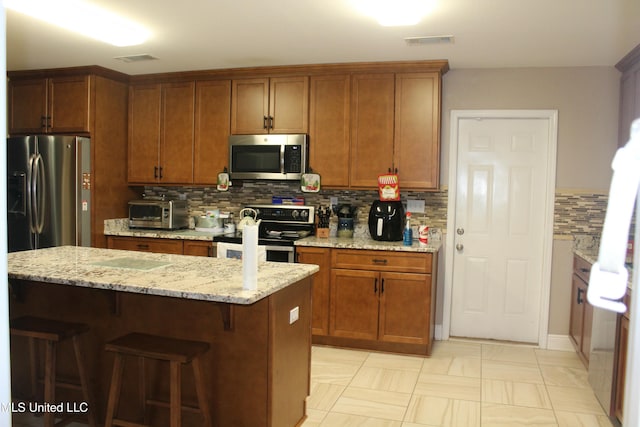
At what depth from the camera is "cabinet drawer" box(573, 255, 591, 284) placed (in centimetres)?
358

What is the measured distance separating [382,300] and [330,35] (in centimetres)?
205

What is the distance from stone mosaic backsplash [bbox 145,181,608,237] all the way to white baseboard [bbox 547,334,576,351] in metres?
0.86

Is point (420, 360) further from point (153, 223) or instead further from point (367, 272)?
point (153, 223)

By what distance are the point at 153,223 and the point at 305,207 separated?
1.50 m

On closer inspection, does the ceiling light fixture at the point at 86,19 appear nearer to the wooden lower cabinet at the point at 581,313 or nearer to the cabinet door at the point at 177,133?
the cabinet door at the point at 177,133

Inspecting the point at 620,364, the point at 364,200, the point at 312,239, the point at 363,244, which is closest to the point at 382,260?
the point at 363,244

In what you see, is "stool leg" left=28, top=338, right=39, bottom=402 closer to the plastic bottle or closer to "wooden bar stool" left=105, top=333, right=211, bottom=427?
"wooden bar stool" left=105, top=333, right=211, bottom=427

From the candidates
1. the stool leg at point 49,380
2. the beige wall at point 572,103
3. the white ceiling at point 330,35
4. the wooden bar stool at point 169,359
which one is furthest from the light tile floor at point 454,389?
the white ceiling at point 330,35

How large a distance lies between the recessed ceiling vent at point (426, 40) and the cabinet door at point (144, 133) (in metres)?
2.51

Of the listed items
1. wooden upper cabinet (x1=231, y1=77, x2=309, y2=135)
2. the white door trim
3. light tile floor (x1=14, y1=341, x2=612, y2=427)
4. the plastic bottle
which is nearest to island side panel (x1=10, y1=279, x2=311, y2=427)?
light tile floor (x1=14, y1=341, x2=612, y2=427)

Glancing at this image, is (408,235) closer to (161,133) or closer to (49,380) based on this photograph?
(161,133)

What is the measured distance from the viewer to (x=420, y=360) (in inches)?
155

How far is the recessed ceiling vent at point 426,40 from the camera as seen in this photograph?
3529 mm

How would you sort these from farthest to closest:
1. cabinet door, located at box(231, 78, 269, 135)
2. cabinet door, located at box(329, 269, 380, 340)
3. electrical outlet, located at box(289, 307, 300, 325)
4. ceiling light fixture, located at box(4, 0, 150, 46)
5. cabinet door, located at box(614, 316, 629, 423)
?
cabinet door, located at box(231, 78, 269, 135) < cabinet door, located at box(329, 269, 380, 340) < ceiling light fixture, located at box(4, 0, 150, 46) < cabinet door, located at box(614, 316, 629, 423) < electrical outlet, located at box(289, 307, 300, 325)
